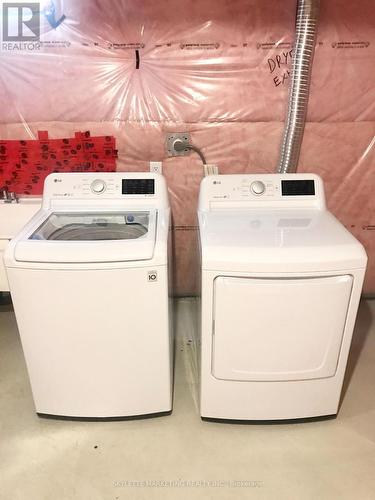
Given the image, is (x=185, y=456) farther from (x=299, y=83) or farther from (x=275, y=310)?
(x=299, y=83)

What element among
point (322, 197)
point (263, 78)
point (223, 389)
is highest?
point (263, 78)

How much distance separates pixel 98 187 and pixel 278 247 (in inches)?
37.7

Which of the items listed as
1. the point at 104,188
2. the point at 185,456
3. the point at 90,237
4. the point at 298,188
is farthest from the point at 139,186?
the point at 185,456

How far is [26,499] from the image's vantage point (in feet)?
4.62

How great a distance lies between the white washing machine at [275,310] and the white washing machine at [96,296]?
0.21 metres

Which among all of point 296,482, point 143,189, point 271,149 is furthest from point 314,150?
point 296,482

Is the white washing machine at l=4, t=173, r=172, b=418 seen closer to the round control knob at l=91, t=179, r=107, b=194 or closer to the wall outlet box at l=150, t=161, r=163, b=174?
the round control knob at l=91, t=179, r=107, b=194

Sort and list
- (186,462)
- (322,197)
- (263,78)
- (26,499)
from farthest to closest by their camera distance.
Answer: (263,78) → (322,197) → (186,462) → (26,499)

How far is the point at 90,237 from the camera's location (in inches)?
69.7

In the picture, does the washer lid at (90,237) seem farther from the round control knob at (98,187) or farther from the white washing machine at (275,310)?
the white washing machine at (275,310)

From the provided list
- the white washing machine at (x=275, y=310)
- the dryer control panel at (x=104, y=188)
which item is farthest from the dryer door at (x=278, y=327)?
the dryer control panel at (x=104, y=188)

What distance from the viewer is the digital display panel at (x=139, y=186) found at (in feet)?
6.16

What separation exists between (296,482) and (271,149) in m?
1.66

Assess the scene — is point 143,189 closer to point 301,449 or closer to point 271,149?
point 271,149
